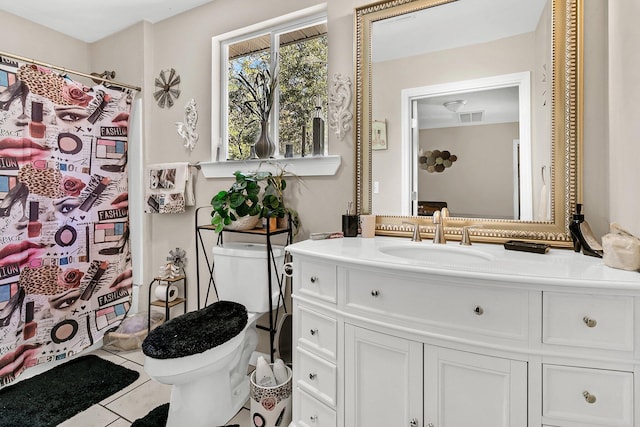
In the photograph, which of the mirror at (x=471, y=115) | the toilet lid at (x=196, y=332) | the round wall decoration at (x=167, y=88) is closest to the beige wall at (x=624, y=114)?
the mirror at (x=471, y=115)

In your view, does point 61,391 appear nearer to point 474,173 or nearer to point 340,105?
point 340,105

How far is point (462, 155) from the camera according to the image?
5.02 ft

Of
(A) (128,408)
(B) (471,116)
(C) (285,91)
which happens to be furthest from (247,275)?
(B) (471,116)

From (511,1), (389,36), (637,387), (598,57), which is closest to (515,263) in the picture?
(637,387)

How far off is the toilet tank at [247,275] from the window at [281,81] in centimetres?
66

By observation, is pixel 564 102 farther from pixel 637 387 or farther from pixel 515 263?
pixel 637 387

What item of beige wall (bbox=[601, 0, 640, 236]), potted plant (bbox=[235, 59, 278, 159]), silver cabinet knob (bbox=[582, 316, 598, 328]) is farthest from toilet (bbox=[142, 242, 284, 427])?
beige wall (bbox=[601, 0, 640, 236])

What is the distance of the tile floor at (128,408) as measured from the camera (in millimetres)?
1628

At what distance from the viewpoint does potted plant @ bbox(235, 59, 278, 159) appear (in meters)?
2.04

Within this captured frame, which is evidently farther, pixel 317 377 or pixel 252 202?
pixel 252 202

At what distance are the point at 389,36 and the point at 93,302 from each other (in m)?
2.60

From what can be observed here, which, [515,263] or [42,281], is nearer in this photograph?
[515,263]

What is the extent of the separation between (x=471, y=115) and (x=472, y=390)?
113 centimetres

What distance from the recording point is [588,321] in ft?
2.95
